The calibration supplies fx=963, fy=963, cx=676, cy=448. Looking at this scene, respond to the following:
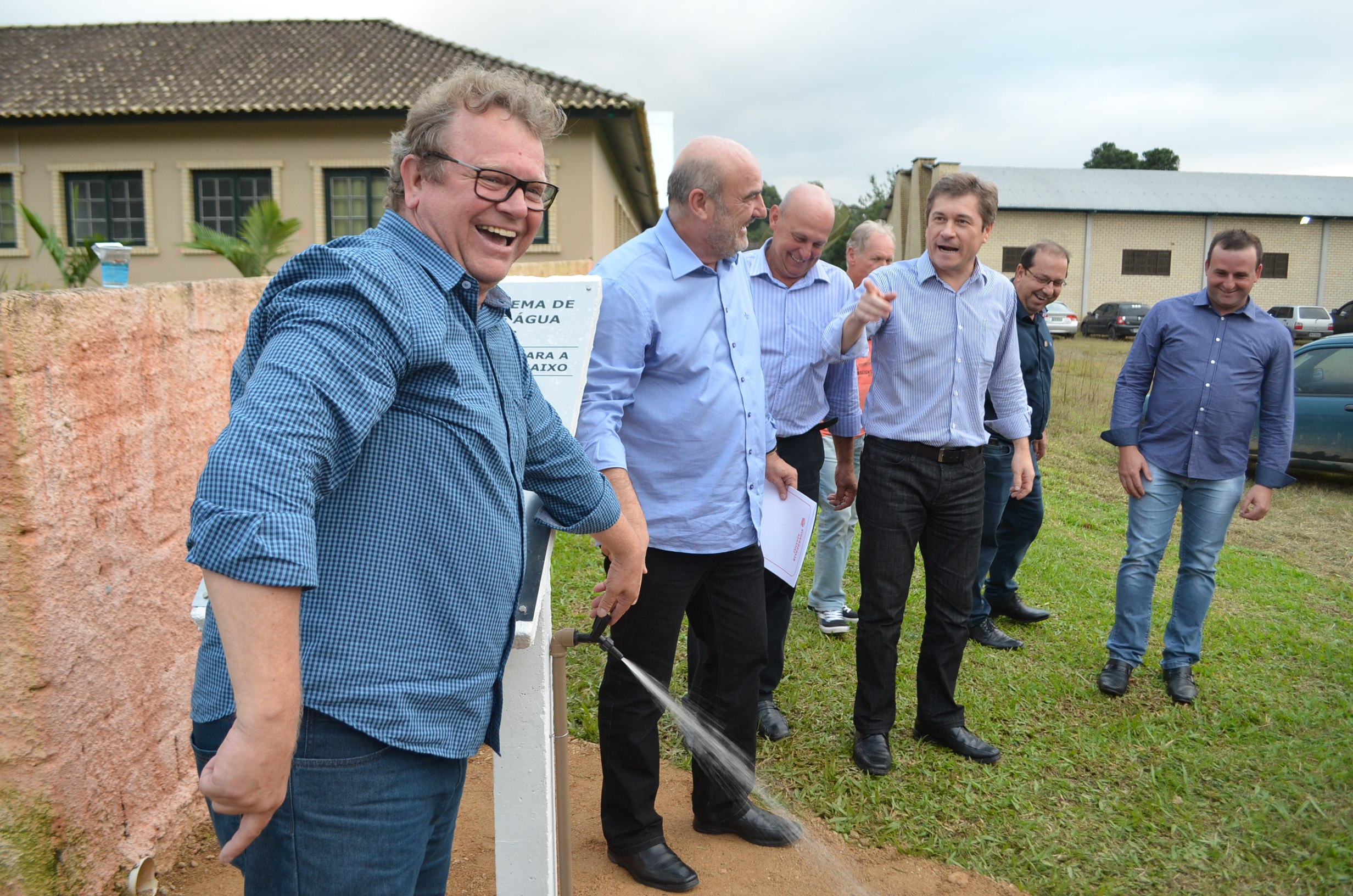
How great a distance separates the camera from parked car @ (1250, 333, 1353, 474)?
9.91 meters

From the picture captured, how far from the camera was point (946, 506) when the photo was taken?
3.79 m

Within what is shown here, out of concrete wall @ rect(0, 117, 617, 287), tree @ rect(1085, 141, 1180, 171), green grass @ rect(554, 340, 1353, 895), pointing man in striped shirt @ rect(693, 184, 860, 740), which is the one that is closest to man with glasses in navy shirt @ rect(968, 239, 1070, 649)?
green grass @ rect(554, 340, 1353, 895)

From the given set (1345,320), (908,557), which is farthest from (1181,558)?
(1345,320)

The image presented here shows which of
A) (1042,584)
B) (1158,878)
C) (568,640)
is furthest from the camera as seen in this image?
(1042,584)

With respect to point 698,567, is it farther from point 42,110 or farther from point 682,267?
point 42,110

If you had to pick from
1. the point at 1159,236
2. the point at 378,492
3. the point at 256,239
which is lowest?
the point at 378,492

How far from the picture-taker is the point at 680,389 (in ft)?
9.82

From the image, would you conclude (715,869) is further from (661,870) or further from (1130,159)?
(1130,159)

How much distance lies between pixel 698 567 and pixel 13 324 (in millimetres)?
1938

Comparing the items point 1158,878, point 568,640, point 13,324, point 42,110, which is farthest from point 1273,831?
point 42,110

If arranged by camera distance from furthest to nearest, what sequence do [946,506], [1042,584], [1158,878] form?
1. [1042,584]
2. [946,506]
3. [1158,878]

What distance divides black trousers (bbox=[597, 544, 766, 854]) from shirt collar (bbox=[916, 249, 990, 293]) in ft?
4.42

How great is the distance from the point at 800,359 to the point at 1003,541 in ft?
7.52

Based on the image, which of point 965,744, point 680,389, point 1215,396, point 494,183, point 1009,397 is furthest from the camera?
point 1215,396
